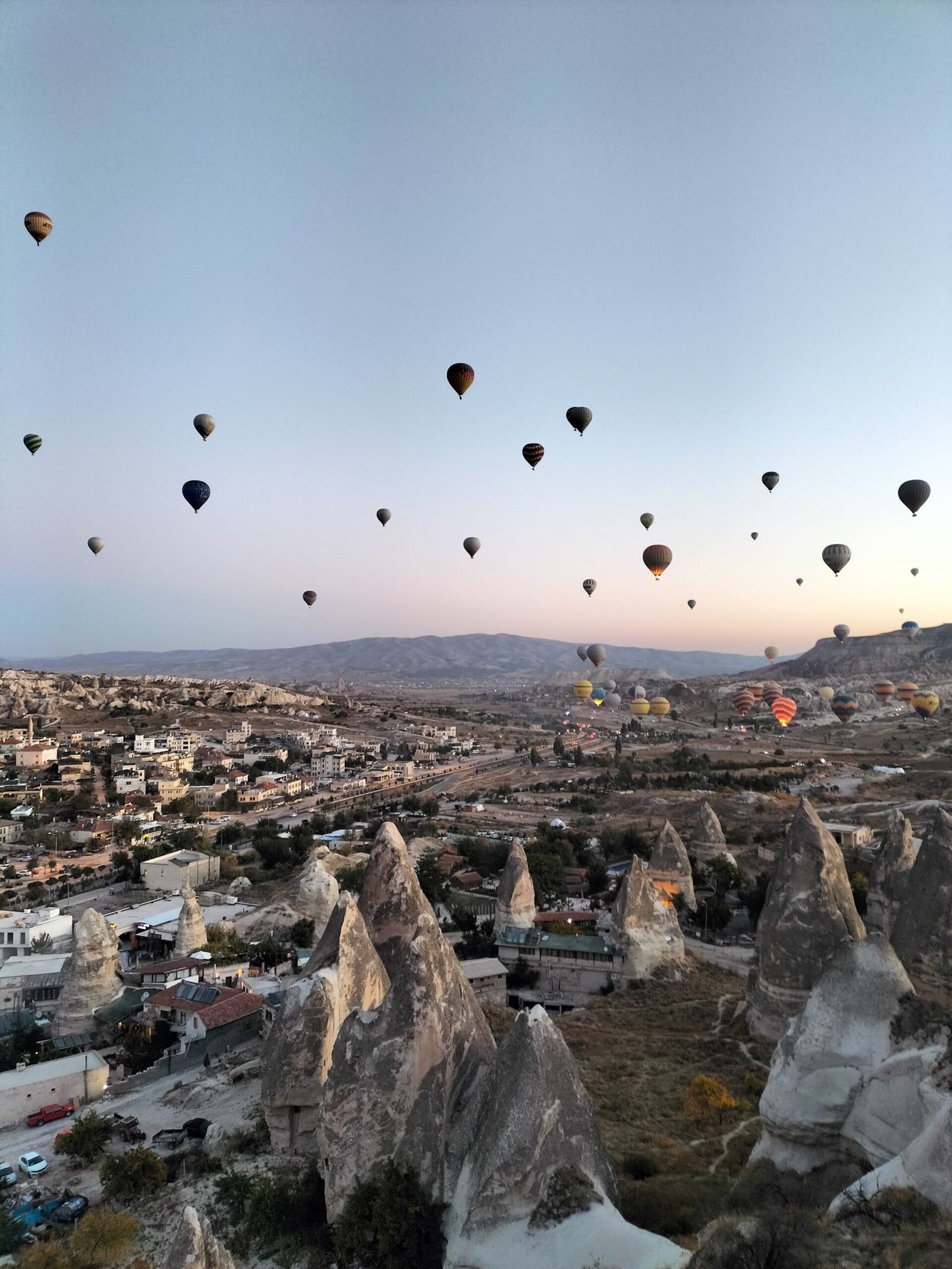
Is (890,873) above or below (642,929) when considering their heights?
above

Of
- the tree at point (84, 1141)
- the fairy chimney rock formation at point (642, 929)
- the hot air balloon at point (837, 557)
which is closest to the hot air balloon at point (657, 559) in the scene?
the hot air balloon at point (837, 557)

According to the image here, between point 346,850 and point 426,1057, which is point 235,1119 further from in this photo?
point 346,850

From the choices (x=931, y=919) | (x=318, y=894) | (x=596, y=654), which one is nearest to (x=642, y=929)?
(x=931, y=919)

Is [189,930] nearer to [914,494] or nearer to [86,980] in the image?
[86,980]

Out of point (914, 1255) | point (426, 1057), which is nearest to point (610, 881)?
point (426, 1057)

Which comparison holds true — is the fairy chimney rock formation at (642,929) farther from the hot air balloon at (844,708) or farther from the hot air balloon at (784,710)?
the hot air balloon at (784,710)

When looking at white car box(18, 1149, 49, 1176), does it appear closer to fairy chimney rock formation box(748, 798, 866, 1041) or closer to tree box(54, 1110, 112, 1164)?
tree box(54, 1110, 112, 1164)
